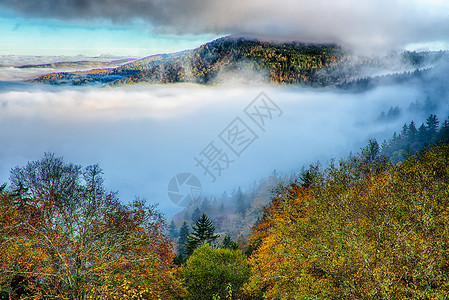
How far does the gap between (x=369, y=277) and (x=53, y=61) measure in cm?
18435

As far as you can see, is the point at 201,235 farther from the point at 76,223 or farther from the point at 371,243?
the point at 371,243

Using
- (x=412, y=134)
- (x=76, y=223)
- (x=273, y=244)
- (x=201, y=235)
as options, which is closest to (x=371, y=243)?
(x=273, y=244)

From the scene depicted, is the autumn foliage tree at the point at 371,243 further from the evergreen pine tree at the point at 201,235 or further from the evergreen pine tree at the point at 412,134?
the evergreen pine tree at the point at 412,134

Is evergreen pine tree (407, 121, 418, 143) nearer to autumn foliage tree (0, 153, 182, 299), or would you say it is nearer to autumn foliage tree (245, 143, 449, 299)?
autumn foliage tree (245, 143, 449, 299)

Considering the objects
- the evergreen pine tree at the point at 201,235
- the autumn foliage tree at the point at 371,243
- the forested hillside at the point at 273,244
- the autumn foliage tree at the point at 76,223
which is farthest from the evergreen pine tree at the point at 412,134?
the autumn foliage tree at the point at 76,223

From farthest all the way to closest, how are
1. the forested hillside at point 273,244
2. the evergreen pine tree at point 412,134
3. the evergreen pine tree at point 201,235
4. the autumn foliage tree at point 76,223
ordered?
the evergreen pine tree at point 412,134
the evergreen pine tree at point 201,235
the autumn foliage tree at point 76,223
the forested hillside at point 273,244

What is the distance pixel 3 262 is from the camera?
1894 centimetres

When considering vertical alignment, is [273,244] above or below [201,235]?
above

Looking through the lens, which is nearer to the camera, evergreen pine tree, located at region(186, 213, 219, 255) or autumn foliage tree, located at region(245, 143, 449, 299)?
autumn foliage tree, located at region(245, 143, 449, 299)

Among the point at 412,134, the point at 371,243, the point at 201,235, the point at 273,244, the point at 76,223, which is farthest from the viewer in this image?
the point at 412,134

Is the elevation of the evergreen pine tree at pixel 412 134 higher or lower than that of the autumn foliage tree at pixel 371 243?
lower

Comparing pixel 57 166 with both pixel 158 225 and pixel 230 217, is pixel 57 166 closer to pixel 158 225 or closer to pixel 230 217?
pixel 158 225

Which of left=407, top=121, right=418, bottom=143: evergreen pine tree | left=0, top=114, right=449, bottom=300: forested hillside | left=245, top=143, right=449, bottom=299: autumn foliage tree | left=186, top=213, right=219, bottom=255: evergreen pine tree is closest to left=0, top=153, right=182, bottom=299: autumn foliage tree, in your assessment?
left=0, top=114, right=449, bottom=300: forested hillside

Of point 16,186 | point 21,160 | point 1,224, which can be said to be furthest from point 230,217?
point 1,224
